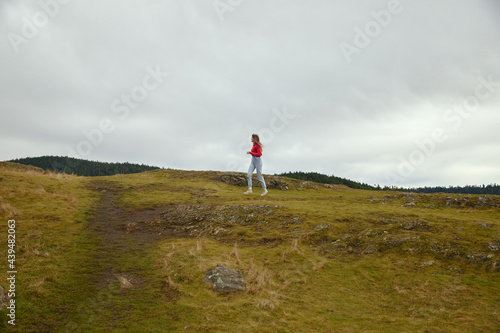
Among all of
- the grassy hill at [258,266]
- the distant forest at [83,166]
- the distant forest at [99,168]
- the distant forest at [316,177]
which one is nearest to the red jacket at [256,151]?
the grassy hill at [258,266]

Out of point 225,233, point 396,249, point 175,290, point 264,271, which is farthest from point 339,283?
point 225,233

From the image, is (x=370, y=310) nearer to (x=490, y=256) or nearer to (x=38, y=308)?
(x=490, y=256)

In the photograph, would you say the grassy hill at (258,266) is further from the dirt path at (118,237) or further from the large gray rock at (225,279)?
the large gray rock at (225,279)

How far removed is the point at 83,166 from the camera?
554 ft

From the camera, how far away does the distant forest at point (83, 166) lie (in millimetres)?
163825

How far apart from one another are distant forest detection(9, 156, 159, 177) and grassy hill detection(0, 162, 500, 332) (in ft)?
509

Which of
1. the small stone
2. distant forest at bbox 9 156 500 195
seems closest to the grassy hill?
the small stone

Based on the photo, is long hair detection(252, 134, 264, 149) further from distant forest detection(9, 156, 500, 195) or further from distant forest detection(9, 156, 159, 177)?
distant forest detection(9, 156, 159, 177)

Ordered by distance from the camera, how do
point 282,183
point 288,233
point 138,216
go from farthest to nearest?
point 282,183 < point 138,216 < point 288,233

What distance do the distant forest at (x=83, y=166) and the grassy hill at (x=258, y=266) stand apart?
509 ft

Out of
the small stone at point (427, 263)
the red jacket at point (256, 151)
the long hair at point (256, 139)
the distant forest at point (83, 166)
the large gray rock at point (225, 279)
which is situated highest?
the distant forest at point (83, 166)

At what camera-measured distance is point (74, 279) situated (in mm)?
11805

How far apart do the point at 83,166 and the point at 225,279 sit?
18740 cm

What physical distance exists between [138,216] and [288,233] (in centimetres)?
1291
